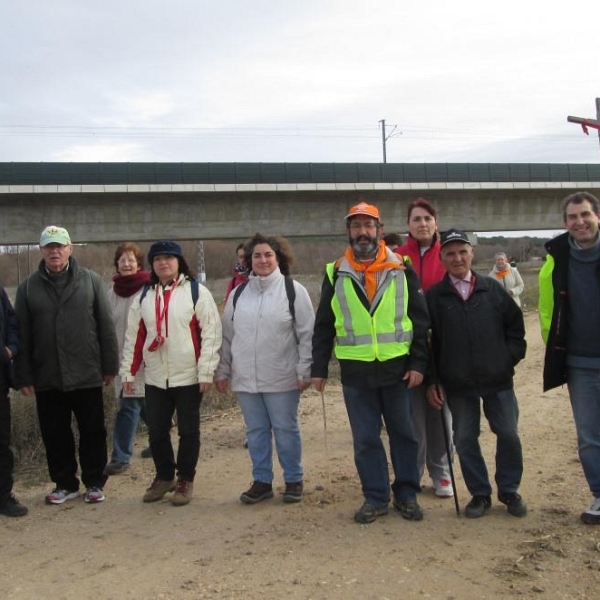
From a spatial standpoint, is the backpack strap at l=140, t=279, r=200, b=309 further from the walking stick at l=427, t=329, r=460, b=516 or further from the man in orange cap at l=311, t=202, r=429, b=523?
the walking stick at l=427, t=329, r=460, b=516

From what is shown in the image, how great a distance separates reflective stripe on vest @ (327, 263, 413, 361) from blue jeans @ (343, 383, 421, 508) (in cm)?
28

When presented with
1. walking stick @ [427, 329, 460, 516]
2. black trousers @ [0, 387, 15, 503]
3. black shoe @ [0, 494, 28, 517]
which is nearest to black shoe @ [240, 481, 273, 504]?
walking stick @ [427, 329, 460, 516]

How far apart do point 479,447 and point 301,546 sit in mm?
1362

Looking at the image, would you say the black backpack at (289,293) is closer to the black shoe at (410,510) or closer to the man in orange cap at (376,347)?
the man in orange cap at (376,347)

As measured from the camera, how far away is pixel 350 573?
11.5ft

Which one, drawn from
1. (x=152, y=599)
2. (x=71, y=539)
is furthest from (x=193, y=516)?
(x=152, y=599)

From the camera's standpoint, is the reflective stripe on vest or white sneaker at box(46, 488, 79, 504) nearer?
the reflective stripe on vest

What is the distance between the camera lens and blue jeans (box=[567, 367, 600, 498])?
4.04 m

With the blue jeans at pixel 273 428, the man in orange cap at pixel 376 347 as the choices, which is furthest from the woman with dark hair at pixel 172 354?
the man in orange cap at pixel 376 347

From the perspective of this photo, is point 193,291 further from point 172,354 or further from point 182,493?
point 182,493

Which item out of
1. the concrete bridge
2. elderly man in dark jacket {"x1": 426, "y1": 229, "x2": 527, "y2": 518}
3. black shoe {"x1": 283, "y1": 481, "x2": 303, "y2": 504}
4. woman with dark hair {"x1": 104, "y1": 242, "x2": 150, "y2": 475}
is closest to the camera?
elderly man in dark jacket {"x1": 426, "y1": 229, "x2": 527, "y2": 518}

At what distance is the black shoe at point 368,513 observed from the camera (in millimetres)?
4205

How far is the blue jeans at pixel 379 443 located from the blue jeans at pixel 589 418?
1.08 m

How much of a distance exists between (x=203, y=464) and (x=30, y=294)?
2.21 m
